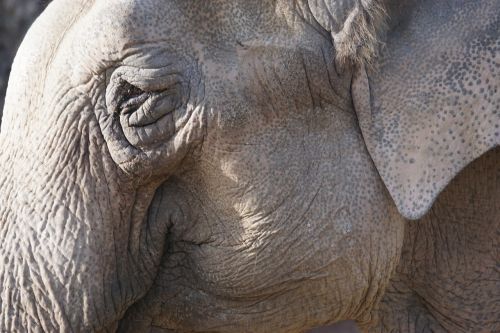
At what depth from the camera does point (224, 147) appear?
2115 mm

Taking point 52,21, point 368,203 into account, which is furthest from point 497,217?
point 52,21

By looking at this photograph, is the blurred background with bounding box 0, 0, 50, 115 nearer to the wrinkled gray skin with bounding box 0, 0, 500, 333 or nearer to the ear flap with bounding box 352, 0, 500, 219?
the wrinkled gray skin with bounding box 0, 0, 500, 333

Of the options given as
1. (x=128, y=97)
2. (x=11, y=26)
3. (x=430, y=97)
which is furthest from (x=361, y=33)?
(x=11, y=26)

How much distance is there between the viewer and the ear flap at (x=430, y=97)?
212cm

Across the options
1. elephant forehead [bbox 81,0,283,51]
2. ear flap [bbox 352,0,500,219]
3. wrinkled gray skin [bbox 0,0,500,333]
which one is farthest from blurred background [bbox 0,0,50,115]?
ear flap [bbox 352,0,500,219]

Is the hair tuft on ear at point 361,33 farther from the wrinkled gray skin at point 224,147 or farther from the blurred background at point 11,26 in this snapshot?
the blurred background at point 11,26

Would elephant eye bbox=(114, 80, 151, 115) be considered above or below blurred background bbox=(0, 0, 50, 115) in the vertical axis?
above

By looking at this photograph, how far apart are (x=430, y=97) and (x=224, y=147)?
0.36m

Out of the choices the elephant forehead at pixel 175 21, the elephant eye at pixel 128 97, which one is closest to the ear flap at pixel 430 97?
the elephant forehead at pixel 175 21

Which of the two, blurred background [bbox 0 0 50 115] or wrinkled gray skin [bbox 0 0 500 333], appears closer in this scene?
wrinkled gray skin [bbox 0 0 500 333]

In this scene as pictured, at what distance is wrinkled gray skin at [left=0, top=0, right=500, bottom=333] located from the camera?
209 cm

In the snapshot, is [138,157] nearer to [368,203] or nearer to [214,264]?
[214,264]

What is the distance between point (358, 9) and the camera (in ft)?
6.85

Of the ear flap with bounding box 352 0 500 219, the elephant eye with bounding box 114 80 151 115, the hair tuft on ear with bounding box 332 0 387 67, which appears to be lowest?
the ear flap with bounding box 352 0 500 219
